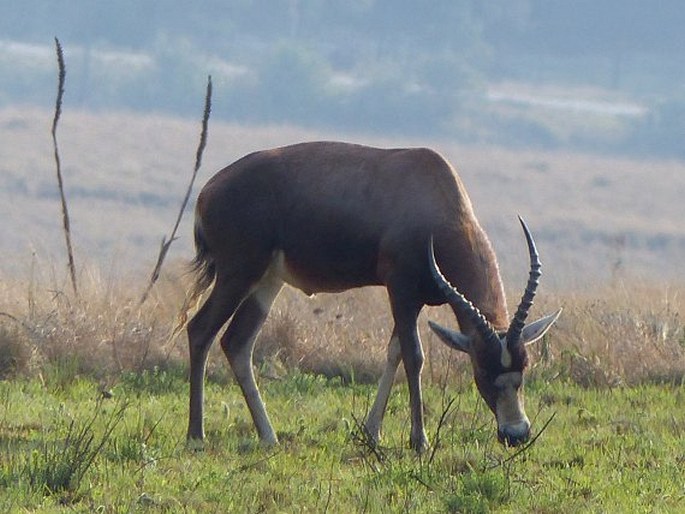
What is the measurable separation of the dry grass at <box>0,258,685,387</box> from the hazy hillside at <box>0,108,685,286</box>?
37.7 metres

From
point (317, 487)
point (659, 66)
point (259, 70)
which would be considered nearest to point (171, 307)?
point (317, 487)

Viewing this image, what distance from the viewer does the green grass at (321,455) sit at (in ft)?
24.6

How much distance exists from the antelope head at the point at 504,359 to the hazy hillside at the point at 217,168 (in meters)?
42.4

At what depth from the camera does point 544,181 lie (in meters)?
88.5

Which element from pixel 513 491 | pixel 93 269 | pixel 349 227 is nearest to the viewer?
pixel 513 491

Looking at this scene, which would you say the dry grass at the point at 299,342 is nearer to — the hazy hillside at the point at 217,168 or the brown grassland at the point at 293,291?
the brown grassland at the point at 293,291

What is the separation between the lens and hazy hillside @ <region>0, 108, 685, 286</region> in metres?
63.8

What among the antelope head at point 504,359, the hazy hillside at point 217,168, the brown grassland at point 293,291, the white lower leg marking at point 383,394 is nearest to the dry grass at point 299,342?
the brown grassland at point 293,291

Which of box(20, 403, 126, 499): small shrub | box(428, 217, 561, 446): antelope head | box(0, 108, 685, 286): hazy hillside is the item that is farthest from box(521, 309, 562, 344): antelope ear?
box(0, 108, 685, 286): hazy hillside

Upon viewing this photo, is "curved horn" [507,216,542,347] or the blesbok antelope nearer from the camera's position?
"curved horn" [507,216,542,347]

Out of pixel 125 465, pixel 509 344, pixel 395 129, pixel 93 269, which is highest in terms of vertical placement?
pixel 509 344

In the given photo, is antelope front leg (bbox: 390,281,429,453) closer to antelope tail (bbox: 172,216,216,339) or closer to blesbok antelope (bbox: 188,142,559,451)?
blesbok antelope (bbox: 188,142,559,451)

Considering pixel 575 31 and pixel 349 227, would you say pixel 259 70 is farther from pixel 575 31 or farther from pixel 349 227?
pixel 349 227

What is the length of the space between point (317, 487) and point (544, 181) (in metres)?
81.6
